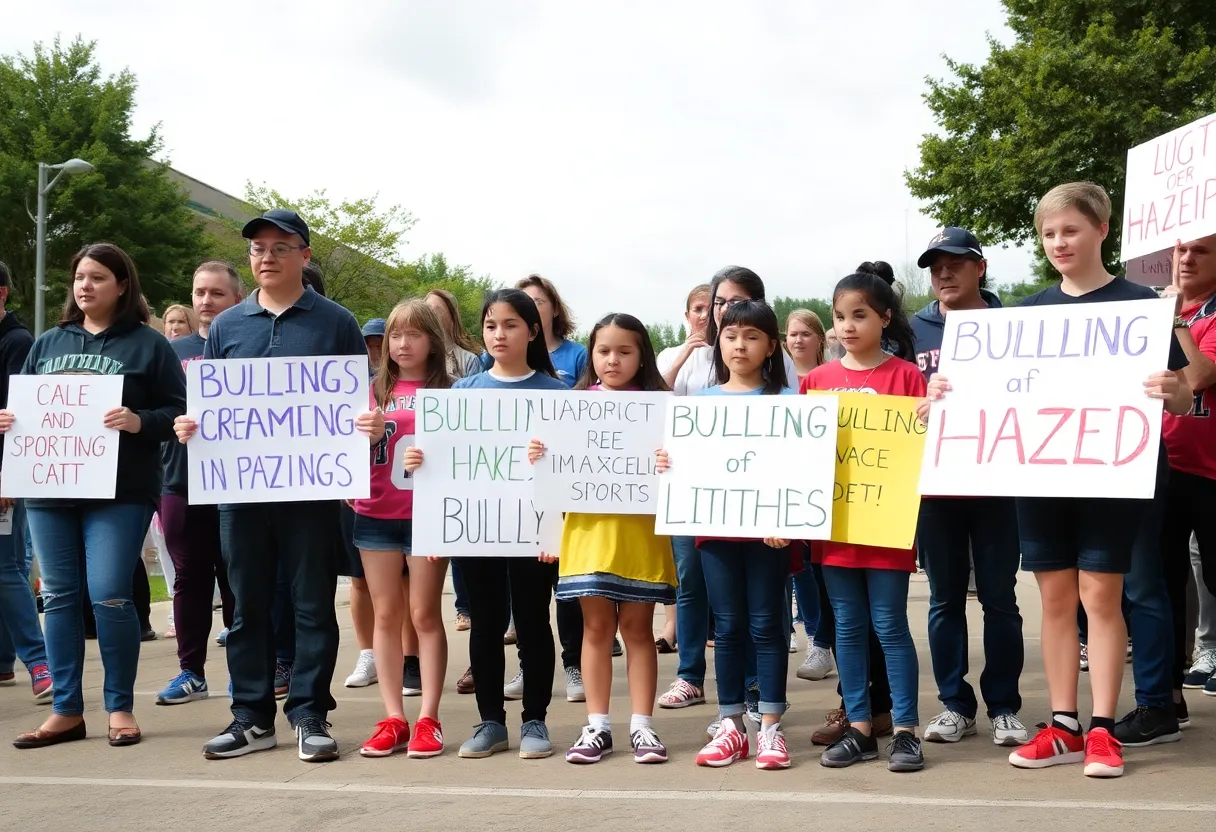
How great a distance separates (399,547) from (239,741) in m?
1.03

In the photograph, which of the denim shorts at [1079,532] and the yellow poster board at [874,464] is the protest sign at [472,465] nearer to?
the yellow poster board at [874,464]

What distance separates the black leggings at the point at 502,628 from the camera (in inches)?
203

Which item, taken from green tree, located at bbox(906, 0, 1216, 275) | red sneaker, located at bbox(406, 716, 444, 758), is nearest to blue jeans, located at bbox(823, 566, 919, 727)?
red sneaker, located at bbox(406, 716, 444, 758)

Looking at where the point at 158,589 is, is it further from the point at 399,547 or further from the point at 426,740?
the point at 426,740

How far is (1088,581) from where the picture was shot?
467 centimetres

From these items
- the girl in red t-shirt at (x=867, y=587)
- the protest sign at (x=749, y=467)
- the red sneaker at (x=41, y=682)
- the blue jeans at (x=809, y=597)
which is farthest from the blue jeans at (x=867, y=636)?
the red sneaker at (x=41, y=682)

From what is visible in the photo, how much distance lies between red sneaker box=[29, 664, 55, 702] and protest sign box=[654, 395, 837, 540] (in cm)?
356

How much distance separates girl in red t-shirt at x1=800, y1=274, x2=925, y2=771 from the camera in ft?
15.7

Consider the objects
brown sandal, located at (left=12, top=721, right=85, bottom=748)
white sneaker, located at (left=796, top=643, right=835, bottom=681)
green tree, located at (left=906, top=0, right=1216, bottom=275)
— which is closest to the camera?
brown sandal, located at (left=12, top=721, right=85, bottom=748)

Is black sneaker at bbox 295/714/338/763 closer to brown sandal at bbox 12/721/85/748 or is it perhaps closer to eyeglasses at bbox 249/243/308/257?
brown sandal at bbox 12/721/85/748

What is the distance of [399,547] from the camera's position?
5.48 meters

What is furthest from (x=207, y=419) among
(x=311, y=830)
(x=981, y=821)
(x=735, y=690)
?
(x=981, y=821)

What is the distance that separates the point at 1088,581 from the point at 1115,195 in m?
21.9

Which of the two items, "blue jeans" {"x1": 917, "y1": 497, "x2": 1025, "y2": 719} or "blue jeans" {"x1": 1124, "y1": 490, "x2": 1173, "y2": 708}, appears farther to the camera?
"blue jeans" {"x1": 917, "y1": 497, "x2": 1025, "y2": 719}
